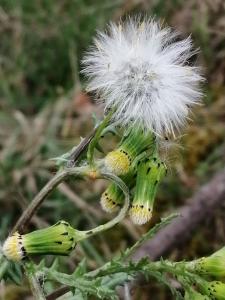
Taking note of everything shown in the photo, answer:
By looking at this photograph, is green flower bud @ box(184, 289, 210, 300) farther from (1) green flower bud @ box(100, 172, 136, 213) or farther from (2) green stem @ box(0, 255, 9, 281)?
(2) green stem @ box(0, 255, 9, 281)

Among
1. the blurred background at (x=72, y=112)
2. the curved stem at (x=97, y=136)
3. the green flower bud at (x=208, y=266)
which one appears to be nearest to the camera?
the curved stem at (x=97, y=136)

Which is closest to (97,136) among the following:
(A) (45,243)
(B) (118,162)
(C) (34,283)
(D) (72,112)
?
(B) (118,162)

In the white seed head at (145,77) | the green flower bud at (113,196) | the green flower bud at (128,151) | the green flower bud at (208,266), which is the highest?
the white seed head at (145,77)

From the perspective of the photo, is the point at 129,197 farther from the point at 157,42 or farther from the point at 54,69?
the point at 54,69

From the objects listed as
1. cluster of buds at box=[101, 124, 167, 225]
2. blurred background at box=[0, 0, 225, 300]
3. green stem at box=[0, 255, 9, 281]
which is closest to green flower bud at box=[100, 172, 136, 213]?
cluster of buds at box=[101, 124, 167, 225]

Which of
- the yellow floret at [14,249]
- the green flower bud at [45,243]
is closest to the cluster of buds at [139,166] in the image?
the green flower bud at [45,243]

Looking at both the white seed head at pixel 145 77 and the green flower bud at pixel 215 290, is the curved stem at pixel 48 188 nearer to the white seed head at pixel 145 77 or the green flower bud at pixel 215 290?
the white seed head at pixel 145 77

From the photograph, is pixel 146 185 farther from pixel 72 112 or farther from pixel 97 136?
pixel 72 112
